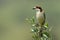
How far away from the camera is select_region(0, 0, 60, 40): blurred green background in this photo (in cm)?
212

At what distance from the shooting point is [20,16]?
7.04 feet

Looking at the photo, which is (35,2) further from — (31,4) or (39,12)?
(39,12)

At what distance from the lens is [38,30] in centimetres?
191

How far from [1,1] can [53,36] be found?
2.36 ft

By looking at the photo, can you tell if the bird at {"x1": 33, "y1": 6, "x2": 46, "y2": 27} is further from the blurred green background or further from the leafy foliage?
the blurred green background

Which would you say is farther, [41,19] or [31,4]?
[31,4]

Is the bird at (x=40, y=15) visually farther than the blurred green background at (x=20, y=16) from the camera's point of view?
No

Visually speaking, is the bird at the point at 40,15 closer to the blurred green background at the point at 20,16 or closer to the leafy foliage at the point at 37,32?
the leafy foliage at the point at 37,32

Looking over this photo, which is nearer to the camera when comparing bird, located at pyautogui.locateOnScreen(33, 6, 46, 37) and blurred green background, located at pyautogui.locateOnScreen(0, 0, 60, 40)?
bird, located at pyautogui.locateOnScreen(33, 6, 46, 37)

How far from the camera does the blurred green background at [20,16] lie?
6.95ft

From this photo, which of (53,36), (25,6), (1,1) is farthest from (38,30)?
(1,1)

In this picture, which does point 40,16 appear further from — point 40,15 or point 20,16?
point 20,16

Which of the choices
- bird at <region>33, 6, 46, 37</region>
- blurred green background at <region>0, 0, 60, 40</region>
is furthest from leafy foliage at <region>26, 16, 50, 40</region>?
blurred green background at <region>0, 0, 60, 40</region>

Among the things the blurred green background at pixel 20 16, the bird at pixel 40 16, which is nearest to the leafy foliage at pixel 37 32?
the bird at pixel 40 16
